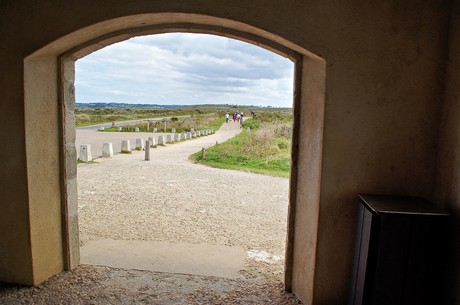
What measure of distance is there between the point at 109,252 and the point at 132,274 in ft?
2.90

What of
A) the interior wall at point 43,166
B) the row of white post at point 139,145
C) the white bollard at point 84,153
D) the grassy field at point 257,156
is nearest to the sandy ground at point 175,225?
the interior wall at point 43,166

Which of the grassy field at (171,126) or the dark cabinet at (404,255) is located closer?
the dark cabinet at (404,255)

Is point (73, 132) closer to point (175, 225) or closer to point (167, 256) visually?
point (167, 256)

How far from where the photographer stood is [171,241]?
532cm

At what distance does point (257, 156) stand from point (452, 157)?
1164cm

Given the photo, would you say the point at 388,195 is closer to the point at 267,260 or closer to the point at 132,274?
the point at 267,260

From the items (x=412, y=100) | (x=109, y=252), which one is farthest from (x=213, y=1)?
(x=109, y=252)

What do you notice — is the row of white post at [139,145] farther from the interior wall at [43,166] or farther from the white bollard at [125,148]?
the interior wall at [43,166]

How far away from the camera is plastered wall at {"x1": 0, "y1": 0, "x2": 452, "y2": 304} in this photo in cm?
288

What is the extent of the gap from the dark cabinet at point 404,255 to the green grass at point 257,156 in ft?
28.3

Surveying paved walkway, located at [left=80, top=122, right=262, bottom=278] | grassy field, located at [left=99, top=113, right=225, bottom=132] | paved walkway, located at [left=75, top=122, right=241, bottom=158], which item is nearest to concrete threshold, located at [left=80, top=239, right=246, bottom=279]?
paved walkway, located at [left=80, top=122, right=262, bottom=278]

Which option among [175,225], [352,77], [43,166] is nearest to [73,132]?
[43,166]

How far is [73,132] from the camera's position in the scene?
13.0 feet

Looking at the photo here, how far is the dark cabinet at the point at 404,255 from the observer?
7.97ft
